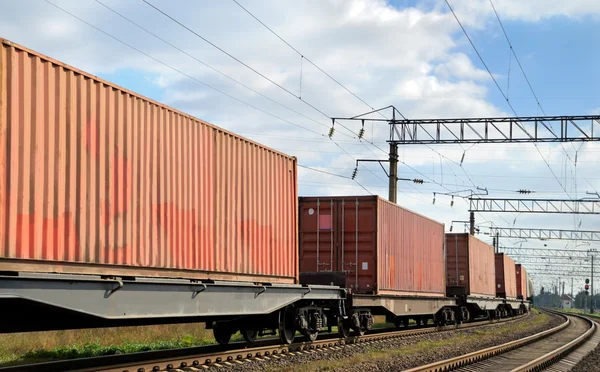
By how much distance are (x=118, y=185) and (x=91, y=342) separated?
8530 mm

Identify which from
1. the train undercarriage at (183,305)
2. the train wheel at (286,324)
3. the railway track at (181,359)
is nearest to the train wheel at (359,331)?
the train undercarriage at (183,305)

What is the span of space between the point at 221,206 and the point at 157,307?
8.39 feet

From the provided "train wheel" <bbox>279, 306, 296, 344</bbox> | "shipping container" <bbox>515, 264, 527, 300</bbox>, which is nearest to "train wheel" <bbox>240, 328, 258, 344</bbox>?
"train wheel" <bbox>279, 306, 296, 344</bbox>

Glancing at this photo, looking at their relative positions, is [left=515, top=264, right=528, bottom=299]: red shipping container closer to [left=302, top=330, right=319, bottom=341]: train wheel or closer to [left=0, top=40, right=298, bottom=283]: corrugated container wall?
[left=302, top=330, right=319, bottom=341]: train wheel

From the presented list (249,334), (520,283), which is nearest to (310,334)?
(249,334)

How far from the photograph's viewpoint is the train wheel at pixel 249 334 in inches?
560

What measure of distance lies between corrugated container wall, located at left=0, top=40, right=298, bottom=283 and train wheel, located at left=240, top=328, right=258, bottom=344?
168 centimetres

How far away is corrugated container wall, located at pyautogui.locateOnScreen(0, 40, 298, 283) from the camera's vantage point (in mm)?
7457

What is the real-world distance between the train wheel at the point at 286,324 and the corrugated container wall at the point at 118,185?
1233 millimetres

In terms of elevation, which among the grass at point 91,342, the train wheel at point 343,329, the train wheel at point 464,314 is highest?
the train wheel at point 343,329

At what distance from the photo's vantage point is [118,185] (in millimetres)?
9070

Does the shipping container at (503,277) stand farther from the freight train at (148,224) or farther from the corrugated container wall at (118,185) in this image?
the corrugated container wall at (118,185)

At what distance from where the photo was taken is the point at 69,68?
822 centimetres

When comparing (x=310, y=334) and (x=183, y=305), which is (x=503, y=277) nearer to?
(x=310, y=334)
